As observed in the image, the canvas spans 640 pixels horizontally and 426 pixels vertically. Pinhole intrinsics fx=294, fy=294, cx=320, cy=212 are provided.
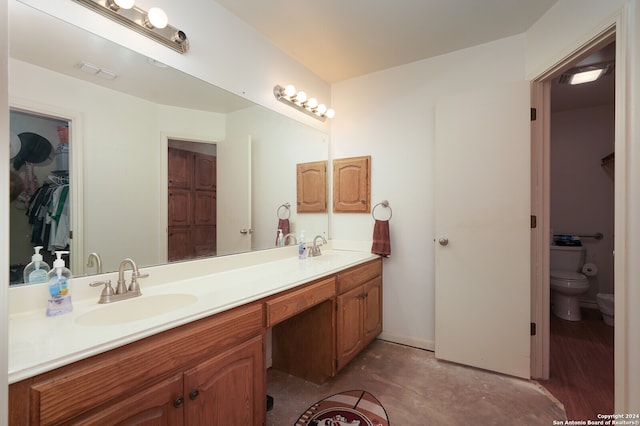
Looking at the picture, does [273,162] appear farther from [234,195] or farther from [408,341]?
[408,341]

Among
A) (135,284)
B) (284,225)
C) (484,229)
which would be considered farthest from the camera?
(284,225)

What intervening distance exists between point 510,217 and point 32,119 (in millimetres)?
2547

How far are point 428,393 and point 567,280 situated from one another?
2172 millimetres

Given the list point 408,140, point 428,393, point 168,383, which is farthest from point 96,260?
point 408,140

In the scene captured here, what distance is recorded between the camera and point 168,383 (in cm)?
97

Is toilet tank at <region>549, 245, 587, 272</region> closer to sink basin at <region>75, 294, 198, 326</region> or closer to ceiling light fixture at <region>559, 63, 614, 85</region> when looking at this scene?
ceiling light fixture at <region>559, 63, 614, 85</region>

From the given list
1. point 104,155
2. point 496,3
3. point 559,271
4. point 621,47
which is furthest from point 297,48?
point 559,271

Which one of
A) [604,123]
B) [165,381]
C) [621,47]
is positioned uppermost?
[604,123]

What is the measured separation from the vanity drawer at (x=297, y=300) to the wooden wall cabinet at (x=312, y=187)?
0.83 meters

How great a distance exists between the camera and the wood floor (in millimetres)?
1704

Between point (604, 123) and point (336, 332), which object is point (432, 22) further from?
point (604, 123)

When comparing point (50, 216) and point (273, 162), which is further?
point (273, 162)

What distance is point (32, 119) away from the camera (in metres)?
1.10

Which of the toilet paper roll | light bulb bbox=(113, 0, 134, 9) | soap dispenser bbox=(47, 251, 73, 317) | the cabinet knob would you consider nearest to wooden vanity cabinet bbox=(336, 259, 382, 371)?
the cabinet knob
